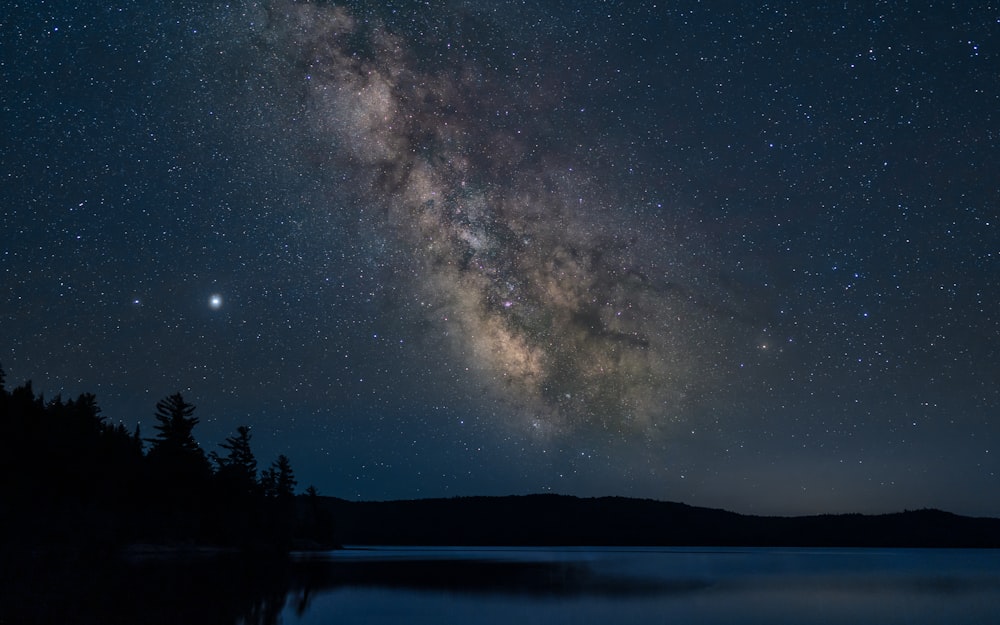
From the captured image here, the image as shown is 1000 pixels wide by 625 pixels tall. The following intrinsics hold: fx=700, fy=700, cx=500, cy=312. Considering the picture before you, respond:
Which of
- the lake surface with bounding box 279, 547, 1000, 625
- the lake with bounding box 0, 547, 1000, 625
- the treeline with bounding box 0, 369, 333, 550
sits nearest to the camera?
the lake with bounding box 0, 547, 1000, 625

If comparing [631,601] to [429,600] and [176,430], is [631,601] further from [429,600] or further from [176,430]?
[176,430]

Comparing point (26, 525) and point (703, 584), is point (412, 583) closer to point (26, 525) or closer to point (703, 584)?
point (703, 584)

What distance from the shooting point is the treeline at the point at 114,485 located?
50688mm

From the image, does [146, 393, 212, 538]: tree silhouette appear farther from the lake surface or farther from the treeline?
the lake surface

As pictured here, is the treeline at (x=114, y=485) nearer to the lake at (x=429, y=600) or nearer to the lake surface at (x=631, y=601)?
the lake at (x=429, y=600)

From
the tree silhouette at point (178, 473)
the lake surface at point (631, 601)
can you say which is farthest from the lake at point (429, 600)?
the tree silhouette at point (178, 473)

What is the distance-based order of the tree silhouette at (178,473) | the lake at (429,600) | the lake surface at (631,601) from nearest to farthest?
the lake at (429,600)
the lake surface at (631,601)
the tree silhouette at (178,473)

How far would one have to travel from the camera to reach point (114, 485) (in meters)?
59.7

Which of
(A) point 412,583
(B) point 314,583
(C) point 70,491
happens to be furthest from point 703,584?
(C) point 70,491

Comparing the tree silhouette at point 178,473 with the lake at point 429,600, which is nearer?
the lake at point 429,600

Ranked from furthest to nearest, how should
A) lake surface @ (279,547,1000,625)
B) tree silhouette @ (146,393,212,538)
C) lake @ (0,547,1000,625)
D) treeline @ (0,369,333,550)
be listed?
1. tree silhouette @ (146,393,212,538)
2. treeline @ (0,369,333,550)
3. lake surface @ (279,547,1000,625)
4. lake @ (0,547,1000,625)

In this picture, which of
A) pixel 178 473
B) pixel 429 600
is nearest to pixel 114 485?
pixel 178 473

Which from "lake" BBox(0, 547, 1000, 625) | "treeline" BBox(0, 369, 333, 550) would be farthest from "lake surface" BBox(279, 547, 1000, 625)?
"treeline" BBox(0, 369, 333, 550)

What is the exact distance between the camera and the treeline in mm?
50688
